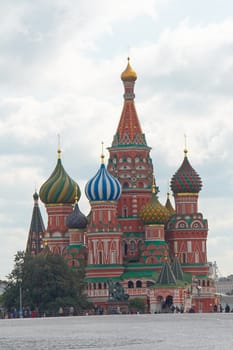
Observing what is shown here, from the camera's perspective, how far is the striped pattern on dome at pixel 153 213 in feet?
371

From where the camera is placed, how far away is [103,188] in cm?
11038

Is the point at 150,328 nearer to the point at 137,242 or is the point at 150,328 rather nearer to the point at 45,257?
the point at 45,257

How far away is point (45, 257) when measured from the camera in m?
102

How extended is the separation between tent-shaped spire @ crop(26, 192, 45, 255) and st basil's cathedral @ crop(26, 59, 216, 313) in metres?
34.1

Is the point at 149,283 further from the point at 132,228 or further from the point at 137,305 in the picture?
the point at 132,228

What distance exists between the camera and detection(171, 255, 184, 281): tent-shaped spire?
368 ft

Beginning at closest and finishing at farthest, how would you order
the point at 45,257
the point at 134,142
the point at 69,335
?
the point at 69,335 → the point at 45,257 → the point at 134,142

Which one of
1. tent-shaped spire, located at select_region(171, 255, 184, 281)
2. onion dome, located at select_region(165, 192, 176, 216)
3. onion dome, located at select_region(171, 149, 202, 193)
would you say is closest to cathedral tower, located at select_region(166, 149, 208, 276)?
onion dome, located at select_region(171, 149, 202, 193)

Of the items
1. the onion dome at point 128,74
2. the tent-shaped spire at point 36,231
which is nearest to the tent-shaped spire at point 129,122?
the onion dome at point 128,74

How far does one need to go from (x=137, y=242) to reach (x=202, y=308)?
854cm

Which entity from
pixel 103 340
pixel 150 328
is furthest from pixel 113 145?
pixel 103 340

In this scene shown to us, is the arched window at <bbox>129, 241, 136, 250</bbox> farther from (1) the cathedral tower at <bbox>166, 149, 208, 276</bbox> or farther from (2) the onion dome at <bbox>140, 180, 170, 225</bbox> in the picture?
(1) the cathedral tower at <bbox>166, 149, 208, 276</bbox>

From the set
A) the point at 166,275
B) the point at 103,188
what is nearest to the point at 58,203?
the point at 103,188

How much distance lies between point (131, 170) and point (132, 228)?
549 cm
